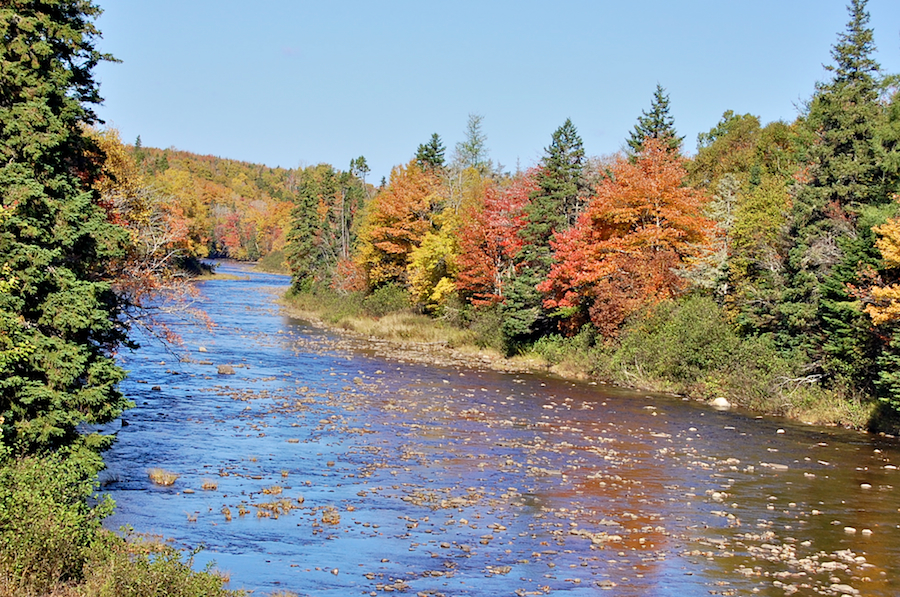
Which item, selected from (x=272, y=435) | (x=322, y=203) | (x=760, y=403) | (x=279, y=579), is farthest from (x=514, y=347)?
(x=322, y=203)

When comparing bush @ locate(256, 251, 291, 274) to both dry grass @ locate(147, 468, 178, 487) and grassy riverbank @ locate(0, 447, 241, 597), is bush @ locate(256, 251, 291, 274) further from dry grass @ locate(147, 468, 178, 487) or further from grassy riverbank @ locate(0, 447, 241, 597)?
grassy riverbank @ locate(0, 447, 241, 597)

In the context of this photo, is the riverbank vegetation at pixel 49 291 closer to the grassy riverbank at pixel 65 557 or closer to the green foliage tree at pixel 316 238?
the grassy riverbank at pixel 65 557

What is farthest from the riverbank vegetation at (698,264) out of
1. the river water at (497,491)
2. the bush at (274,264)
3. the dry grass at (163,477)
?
the bush at (274,264)

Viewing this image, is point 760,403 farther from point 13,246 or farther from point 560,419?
→ point 13,246

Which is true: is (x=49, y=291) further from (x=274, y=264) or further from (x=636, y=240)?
(x=274, y=264)

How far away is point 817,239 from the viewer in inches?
1307

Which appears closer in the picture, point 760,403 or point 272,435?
point 272,435

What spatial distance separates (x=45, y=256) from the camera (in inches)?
655

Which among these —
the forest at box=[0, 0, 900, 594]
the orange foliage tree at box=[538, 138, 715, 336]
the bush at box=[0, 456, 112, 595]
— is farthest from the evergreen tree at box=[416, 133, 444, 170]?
the bush at box=[0, 456, 112, 595]

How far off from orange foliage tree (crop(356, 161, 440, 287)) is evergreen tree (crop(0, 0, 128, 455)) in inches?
1832

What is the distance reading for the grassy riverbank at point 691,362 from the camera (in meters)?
32.1

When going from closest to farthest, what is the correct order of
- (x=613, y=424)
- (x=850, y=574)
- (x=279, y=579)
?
(x=279, y=579)
(x=850, y=574)
(x=613, y=424)

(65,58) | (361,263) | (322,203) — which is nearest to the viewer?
(65,58)

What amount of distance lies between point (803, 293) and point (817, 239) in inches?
88.1
